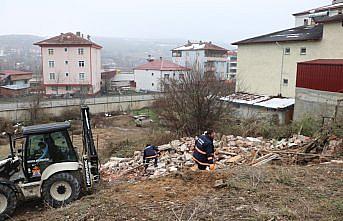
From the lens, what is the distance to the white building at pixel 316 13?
25734 mm

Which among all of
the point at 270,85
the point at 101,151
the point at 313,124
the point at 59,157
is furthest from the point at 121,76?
the point at 59,157

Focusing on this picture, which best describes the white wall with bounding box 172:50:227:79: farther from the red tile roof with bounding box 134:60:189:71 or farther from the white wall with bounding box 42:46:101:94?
the white wall with bounding box 42:46:101:94

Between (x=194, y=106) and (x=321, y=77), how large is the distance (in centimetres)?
673

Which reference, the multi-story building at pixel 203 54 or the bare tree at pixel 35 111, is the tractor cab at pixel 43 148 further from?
the multi-story building at pixel 203 54

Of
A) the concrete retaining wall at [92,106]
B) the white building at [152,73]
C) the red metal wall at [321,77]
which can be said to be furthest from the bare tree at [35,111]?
the red metal wall at [321,77]

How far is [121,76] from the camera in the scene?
190ft

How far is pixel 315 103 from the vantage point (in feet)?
53.8

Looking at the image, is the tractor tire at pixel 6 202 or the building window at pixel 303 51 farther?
the building window at pixel 303 51

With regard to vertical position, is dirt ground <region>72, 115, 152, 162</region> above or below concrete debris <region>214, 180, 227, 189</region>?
below

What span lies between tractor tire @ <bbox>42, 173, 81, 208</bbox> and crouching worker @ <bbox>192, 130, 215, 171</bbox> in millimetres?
3039

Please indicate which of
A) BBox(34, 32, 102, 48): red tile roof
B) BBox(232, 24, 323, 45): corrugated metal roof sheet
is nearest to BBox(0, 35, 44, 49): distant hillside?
BBox(34, 32, 102, 48): red tile roof

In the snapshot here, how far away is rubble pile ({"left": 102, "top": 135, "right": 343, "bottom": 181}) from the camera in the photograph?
9.70 metres

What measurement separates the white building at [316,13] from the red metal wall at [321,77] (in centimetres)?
1117

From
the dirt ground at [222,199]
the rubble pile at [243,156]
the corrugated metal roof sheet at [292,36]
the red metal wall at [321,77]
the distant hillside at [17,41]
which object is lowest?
the rubble pile at [243,156]
